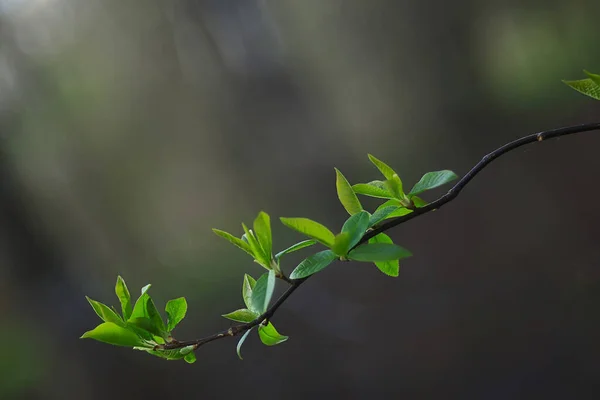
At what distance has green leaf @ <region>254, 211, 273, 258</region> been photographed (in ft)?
0.88

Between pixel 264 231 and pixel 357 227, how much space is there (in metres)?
0.05

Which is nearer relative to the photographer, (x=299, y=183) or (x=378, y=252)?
(x=378, y=252)

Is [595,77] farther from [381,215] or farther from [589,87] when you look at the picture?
[381,215]

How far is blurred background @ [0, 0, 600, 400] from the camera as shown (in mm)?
1117

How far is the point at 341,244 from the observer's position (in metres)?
0.24

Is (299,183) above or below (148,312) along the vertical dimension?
below

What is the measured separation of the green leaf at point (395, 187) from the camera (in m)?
0.28

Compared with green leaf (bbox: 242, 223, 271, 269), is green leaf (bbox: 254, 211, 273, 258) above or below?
above

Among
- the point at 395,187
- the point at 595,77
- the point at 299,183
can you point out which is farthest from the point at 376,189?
the point at 299,183

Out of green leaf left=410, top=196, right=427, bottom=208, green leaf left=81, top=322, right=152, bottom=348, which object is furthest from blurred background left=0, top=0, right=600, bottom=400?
green leaf left=81, top=322, right=152, bottom=348

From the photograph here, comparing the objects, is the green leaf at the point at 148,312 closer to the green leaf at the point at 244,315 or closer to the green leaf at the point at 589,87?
the green leaf at the point at 244,315

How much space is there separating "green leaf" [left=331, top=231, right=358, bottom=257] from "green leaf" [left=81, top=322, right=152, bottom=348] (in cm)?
12

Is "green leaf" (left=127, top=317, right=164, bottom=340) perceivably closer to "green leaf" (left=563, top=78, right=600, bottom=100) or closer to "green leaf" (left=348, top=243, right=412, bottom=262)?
"green leaf" (left=348, top=243, right=412, bottom=262)

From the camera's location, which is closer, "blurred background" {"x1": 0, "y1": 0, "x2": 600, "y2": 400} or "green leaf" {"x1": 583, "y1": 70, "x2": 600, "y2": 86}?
"green leaf" {"x1": 583, "y1": 70, "x2": 600, "y2": 86}
